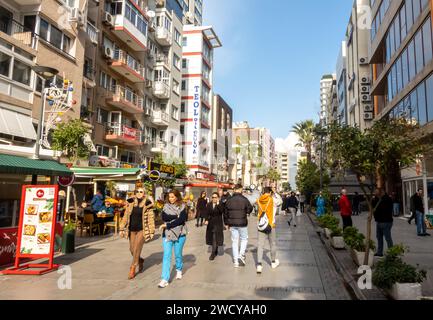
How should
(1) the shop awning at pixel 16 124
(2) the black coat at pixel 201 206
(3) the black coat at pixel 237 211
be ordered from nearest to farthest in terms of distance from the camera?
1. (3) the black coat at pixel 237 211
2. (1) the shop awning at pixel 16 124
3. (2) the black coat at pixel 201 206

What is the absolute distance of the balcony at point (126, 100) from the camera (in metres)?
27.0

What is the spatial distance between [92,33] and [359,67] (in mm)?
30417

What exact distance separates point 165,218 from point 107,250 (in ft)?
17.2

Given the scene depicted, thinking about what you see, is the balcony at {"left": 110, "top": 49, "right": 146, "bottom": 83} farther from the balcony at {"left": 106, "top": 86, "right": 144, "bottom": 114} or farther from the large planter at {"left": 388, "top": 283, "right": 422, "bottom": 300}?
the large planter at {"left": 388, "top": 283, "right": 422, "bottom": 300}

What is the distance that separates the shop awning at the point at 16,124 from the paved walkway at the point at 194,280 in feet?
27.3

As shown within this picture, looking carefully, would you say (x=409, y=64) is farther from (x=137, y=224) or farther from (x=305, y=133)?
(x=305, y=133)

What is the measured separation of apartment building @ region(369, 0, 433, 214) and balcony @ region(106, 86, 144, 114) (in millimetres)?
19359

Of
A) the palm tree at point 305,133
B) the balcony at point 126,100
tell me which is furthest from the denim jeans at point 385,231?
the palm tree at point 305,133

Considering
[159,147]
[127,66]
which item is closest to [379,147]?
[127,66]

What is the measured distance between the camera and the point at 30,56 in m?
17.9

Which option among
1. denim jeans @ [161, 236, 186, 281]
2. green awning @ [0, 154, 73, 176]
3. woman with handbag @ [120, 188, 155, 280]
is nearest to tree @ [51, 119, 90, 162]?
green awning @ [0, 154, 73, 176]

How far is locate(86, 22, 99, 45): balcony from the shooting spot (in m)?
23.6

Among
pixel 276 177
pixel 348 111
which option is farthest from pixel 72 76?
pixel 276 177

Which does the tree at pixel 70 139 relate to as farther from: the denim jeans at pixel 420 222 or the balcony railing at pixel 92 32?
the denim jeans at pixel 420 222
